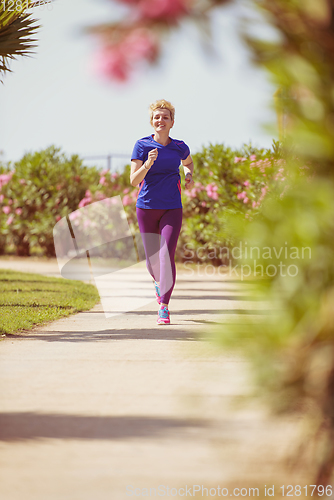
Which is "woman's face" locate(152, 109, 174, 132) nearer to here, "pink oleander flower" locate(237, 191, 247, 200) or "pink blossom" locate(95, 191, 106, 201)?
"pink oleander flower" locate(237, 191, 247, 200)

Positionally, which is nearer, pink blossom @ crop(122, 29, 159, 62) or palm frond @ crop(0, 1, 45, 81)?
pink blossom @ crop(122, 29, 159, 62)

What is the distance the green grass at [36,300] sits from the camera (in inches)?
246

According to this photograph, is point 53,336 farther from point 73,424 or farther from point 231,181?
point 231,181

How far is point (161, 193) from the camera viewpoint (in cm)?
620

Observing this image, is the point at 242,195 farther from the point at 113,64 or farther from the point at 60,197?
the point at 113,64

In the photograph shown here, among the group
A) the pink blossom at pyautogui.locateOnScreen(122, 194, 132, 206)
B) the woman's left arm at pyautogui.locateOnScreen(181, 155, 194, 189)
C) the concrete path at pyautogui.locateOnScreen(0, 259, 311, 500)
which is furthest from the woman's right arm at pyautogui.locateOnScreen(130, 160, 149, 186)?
the pink blossom at pyautogui.locateOnScreen(122, 194, 132, 206)

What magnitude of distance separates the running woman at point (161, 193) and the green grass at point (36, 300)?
48.1 inches

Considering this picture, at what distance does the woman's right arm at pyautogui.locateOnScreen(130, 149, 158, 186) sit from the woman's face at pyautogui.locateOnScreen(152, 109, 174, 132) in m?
0.37

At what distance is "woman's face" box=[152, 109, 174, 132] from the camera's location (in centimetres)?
618

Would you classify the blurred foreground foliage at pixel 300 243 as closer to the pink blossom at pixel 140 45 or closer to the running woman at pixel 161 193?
the pink blossom at pixel 140 45

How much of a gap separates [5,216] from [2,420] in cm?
1413

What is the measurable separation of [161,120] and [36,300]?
2.91 metres

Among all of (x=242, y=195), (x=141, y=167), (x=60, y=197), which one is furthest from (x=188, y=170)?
(x=60, y=197)

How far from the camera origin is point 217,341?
1925 millimetres
